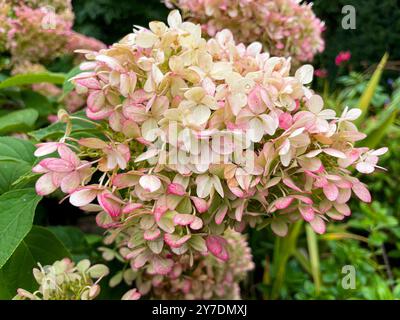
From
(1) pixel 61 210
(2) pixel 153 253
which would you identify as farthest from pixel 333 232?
(2) pixel 153 253

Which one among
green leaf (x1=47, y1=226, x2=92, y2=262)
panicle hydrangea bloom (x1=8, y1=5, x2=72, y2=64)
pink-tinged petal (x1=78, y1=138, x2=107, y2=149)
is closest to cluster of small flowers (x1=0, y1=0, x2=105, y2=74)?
panicle hydrangea bloom (x1=8, y1=5, x2=72, y2=64)

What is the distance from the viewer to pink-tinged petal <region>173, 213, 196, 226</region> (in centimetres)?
51

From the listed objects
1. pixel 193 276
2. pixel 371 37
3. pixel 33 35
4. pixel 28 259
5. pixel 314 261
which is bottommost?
pixel 314 261

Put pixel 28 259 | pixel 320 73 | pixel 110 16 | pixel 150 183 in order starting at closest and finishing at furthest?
pixel 150 183 < pixel 28 259 < pixel 320 73 < pixel 110 16

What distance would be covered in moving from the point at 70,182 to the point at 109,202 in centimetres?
5

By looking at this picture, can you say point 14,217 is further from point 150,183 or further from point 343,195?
Result: point 343,195

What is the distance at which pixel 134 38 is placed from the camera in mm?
609

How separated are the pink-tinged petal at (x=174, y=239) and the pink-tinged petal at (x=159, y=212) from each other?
2 centimetres

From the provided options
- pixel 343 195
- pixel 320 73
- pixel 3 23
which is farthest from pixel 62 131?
pixel 320 73

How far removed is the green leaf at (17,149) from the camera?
2.14ft

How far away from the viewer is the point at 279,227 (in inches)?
23.6

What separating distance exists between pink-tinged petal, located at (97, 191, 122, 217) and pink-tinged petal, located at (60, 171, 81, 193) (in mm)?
33
